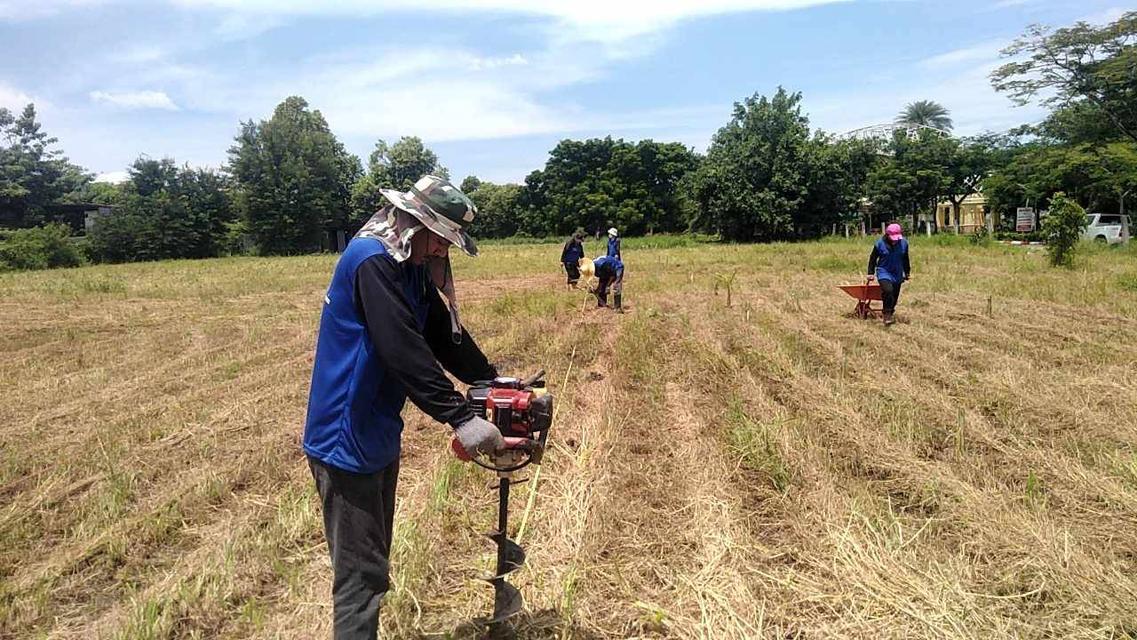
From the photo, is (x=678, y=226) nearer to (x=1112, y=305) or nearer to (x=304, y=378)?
(x=1112, y=305)

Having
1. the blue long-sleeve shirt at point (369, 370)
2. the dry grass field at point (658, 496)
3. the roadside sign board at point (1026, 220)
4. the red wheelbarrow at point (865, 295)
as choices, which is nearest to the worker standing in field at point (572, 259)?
the red wheelbarrow at point (865, 295)

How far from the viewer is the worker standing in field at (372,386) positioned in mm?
2070

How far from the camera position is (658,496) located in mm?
3949

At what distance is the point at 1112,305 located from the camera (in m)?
10.4

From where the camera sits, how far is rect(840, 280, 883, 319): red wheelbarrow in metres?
9.89

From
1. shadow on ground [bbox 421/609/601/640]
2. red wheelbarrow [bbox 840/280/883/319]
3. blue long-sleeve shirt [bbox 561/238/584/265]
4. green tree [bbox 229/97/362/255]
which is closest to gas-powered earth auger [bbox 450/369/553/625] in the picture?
shadow on ground [bbox 421/609/601/640]

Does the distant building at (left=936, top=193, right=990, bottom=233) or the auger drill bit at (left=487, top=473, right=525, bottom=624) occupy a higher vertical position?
the distant building at (left=936, top=193, right=990, bottom=233)

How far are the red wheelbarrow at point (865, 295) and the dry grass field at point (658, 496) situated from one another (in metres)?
1.37

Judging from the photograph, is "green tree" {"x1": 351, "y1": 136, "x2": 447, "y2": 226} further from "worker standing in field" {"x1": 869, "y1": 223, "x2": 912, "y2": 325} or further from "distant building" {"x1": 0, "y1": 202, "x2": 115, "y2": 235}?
"worker standing in field" {"x1": 869, "y1": 223, "x2": 912, "y2": 325}

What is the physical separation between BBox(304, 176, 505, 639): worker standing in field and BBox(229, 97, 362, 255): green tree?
4511 centimetres

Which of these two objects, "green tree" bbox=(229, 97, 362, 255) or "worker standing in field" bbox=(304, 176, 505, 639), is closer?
"worker standing in field" bbox=(304, 176, 505, 639)

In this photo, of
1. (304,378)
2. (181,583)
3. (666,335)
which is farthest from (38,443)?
(666,335)

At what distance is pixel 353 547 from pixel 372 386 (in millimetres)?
514

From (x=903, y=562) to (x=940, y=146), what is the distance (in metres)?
41.9
